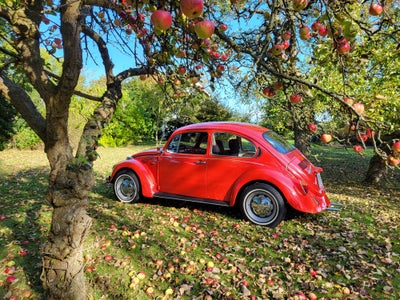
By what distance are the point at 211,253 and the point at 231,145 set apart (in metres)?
2.26

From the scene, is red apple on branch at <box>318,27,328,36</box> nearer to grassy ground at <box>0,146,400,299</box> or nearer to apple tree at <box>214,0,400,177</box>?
apple tree at <box>214,0,400,177</box>

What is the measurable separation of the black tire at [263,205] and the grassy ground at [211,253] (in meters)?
0.18

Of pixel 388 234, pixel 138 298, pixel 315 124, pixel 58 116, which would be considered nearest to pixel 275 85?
pixel 315 124

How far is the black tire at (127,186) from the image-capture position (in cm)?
613

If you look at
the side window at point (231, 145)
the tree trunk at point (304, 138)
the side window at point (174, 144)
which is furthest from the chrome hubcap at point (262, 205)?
the side window at point (174, 144)

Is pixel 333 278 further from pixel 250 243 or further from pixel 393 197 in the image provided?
pixel 393 197

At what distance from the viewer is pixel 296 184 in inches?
187

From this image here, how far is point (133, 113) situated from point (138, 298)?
61.9ft

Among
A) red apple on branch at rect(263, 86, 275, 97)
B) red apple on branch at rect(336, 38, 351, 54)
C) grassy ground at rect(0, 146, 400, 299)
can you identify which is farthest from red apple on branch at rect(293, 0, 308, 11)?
grassy ground at rect(0, 146, 400, 299)

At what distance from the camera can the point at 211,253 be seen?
157 inches

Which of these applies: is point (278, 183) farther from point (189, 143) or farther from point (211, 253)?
point (189, 143)

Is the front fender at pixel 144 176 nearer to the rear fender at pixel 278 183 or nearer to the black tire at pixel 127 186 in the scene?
the black tire at pixel 127 186

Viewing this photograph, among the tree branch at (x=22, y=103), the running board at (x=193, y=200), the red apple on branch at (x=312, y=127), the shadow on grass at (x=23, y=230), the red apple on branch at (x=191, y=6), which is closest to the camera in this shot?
the red apple on branch at (x=191, y=6)

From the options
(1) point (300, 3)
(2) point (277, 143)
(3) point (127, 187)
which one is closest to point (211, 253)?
(2) point (277, 143)
